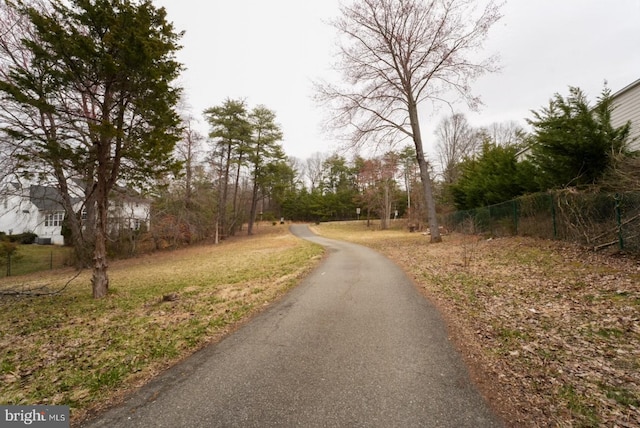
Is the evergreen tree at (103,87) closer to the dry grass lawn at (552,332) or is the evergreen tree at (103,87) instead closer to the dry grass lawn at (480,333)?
the dry grass lawn at (480,333)

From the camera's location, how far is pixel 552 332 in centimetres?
393

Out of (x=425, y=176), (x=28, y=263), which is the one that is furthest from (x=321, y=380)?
(x=28, y=263)

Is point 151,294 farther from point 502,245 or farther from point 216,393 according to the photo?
point 502,245

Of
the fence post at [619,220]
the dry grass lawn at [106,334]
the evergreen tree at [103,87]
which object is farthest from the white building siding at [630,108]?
the evergreen tree at [103,87]

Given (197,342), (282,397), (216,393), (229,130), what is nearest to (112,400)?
(216,393)

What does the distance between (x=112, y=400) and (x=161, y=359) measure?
83 centimetres

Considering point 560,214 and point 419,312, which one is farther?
point 560,214

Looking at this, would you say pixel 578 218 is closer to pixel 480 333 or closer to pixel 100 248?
pixel 480 333

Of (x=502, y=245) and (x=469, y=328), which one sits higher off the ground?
(x=502, y=245)

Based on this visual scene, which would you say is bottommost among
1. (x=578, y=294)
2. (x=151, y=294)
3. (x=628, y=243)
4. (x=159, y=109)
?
(x=151, y=294)

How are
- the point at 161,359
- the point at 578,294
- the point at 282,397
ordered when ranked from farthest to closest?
the point at 578,294 → the point at 161,359 → the point at 282,397

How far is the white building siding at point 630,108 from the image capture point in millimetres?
9790

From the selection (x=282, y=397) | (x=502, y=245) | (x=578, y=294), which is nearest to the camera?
(x=282, y=397)

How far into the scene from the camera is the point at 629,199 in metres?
6.81
